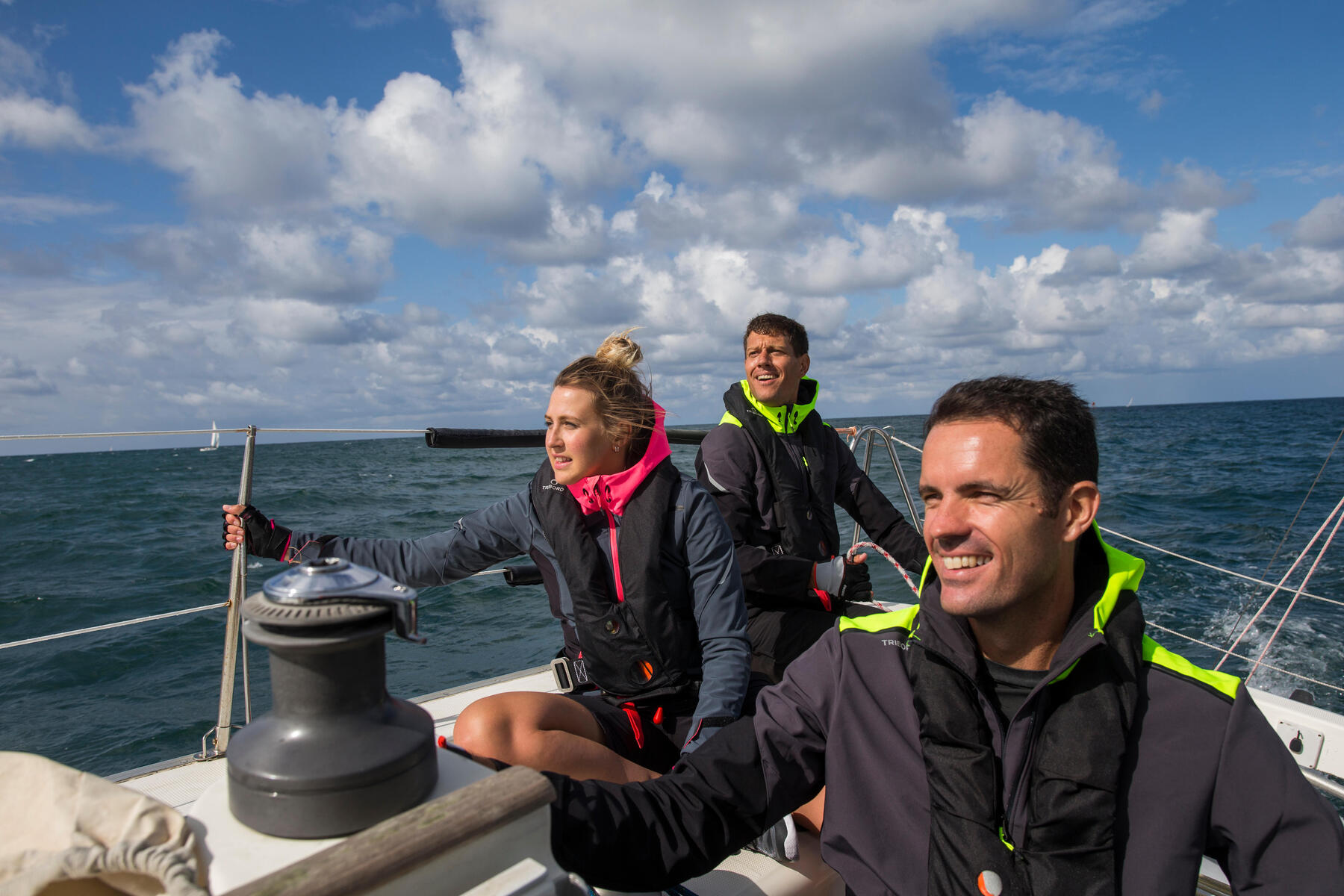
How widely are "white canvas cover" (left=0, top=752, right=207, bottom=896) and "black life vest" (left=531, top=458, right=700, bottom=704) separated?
138 centimetres

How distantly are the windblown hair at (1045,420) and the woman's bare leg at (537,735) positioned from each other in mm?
1000

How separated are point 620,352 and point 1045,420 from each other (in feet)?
4.21

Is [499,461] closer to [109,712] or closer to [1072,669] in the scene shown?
[109,712]

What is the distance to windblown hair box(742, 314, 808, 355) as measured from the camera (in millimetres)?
3451

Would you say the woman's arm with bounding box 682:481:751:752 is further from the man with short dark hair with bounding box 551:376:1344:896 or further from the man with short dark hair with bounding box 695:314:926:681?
the man with short dark hair with bounding box 695:314:926:681

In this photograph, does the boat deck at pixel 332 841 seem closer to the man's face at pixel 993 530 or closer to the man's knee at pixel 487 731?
the man's knee at pixel 487 731

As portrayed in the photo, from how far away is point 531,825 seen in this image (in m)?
Answer: 0.82

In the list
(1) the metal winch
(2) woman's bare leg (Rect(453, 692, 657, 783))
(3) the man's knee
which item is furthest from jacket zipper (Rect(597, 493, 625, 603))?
(1) the metal winch

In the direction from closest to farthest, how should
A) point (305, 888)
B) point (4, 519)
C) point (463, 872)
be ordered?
point (305, 888) < point (463, 872) < point (4, 519)

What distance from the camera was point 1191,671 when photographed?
50.4 inches

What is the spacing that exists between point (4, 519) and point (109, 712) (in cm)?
1617

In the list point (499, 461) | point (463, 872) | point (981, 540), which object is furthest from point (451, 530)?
point (499, 461)

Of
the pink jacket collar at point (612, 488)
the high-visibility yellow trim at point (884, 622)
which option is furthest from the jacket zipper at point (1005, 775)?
the pink jacket collar at point (612, 488)

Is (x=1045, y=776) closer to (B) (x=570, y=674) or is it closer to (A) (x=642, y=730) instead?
(A) (x=642, y=730)
